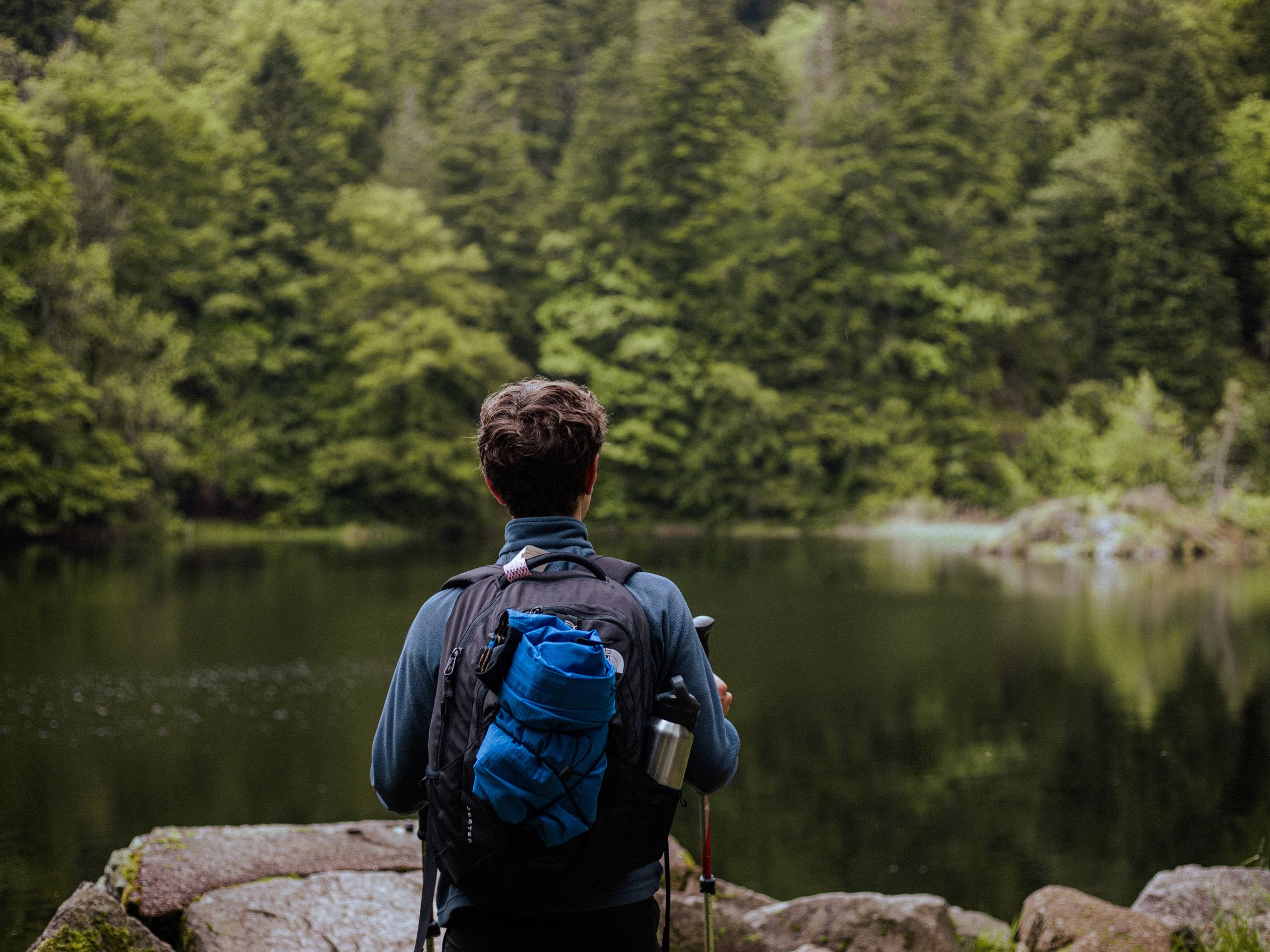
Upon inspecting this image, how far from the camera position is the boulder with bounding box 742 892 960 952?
3727mm

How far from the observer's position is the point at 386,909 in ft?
10.9

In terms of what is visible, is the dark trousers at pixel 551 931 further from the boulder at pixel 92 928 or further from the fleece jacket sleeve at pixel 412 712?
the boulder at pixel 92 928

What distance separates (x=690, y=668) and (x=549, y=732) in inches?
9.9

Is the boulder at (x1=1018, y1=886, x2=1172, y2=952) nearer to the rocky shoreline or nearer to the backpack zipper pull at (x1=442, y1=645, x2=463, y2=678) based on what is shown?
the rocky shoreline

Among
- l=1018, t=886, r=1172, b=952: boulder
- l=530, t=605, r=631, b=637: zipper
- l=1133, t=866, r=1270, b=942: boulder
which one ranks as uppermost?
l=530, t=605, r=631, b=637: zipper

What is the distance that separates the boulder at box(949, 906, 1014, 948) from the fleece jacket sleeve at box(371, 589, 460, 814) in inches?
107

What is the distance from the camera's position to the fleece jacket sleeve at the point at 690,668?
5.48ft

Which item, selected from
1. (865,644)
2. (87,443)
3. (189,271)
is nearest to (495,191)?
(189,271)

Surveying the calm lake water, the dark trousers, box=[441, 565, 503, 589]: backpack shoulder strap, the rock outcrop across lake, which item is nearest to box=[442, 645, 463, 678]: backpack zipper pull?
box=[441, 565, 503, 589]: backpack shoulder strap

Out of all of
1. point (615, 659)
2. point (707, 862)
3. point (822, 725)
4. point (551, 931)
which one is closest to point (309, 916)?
point (707, 862)

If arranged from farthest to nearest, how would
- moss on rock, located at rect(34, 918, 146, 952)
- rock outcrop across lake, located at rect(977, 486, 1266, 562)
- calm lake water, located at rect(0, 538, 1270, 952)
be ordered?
rock outcrop across lake, located at rect(977, 486, 1266, 562) → calm lake water, located at rect(0, 538, 1270, 952) → moss on rock, located at rect(34, 918, 146, 952)

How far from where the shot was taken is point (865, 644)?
1135 centimetres

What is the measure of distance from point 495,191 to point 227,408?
831cm

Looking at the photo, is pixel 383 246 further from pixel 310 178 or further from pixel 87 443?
pixel 87 443
